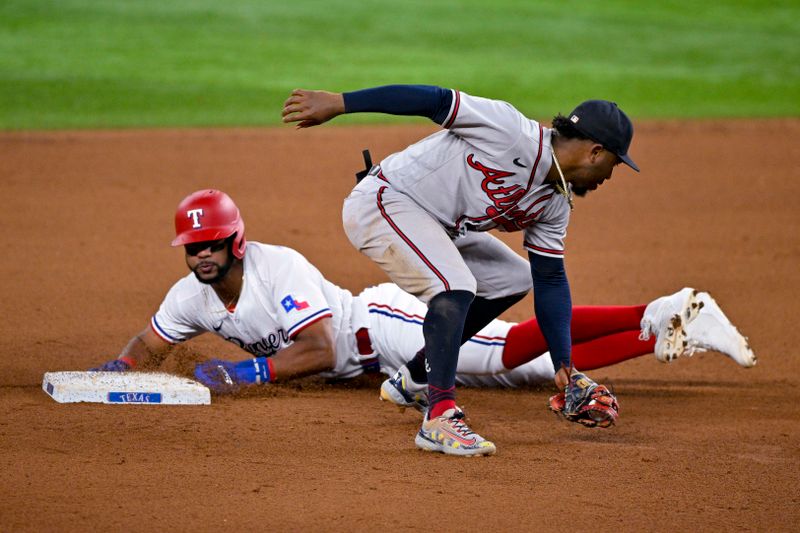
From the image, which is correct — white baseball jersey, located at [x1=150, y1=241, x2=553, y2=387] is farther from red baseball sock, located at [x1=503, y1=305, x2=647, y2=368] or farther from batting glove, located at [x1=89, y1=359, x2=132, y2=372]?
batting glove, located at [x1=89, y1=359, x2=132, y2=372]

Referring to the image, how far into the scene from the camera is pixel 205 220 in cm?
531

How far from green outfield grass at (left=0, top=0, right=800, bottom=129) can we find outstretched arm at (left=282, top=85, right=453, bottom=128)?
362 inches

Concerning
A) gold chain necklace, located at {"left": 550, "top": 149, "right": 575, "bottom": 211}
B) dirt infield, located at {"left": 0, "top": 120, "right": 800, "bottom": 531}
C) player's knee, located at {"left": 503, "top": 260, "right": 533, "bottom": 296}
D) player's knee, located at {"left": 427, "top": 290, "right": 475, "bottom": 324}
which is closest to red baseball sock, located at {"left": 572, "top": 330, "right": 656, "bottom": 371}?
dirt infield, located at {"left": 0, "top": 120, "right": 800, "bottom": 531}

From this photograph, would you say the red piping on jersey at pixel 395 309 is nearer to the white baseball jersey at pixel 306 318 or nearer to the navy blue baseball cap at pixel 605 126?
the white baseball jersey at pixel 306 318

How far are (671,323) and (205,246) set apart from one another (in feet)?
7.22

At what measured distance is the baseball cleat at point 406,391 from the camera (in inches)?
205

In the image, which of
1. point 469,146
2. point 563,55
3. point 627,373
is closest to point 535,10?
point 563,55

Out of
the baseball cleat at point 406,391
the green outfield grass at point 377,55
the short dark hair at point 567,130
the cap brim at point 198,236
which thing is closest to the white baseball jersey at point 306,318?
the cap brim at point 198,236

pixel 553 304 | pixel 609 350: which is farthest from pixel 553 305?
pixel 609 350

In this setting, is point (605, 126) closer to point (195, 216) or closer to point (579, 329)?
point (579, 329)

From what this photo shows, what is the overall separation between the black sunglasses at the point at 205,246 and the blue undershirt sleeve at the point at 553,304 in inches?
55.7

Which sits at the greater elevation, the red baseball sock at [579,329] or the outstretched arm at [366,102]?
the outstretched arm at [366,102]

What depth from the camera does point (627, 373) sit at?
643 cm

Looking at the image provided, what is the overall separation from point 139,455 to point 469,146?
177cm
